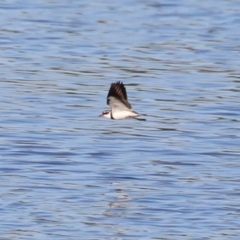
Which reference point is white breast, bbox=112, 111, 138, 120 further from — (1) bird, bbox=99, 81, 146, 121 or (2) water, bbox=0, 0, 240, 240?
(2) water, bbox=0, 0, 240, 240

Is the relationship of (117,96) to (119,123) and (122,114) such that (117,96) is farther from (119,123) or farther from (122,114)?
(119,123)

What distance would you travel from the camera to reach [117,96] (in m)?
15.1

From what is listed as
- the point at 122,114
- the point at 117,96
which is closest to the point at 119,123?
the point at 122,114

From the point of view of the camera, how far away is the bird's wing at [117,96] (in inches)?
585

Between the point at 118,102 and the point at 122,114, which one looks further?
the point at 122,114

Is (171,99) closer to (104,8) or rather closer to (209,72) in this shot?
(209,72)

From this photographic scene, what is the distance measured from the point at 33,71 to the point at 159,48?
11.9ft

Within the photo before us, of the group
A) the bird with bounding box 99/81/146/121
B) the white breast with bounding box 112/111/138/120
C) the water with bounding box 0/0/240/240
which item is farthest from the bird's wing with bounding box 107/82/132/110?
the water with bounding box 0/0/240/240

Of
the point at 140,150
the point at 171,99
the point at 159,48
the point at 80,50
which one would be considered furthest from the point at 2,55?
the point at 140,150

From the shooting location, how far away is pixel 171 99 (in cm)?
2059

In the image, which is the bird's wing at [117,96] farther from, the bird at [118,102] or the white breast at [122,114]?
the white breast at [122,114]

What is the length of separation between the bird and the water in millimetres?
760

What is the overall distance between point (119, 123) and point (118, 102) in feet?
15.6

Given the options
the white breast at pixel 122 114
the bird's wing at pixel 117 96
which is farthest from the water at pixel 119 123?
the bird's wing at pixel 117 96
